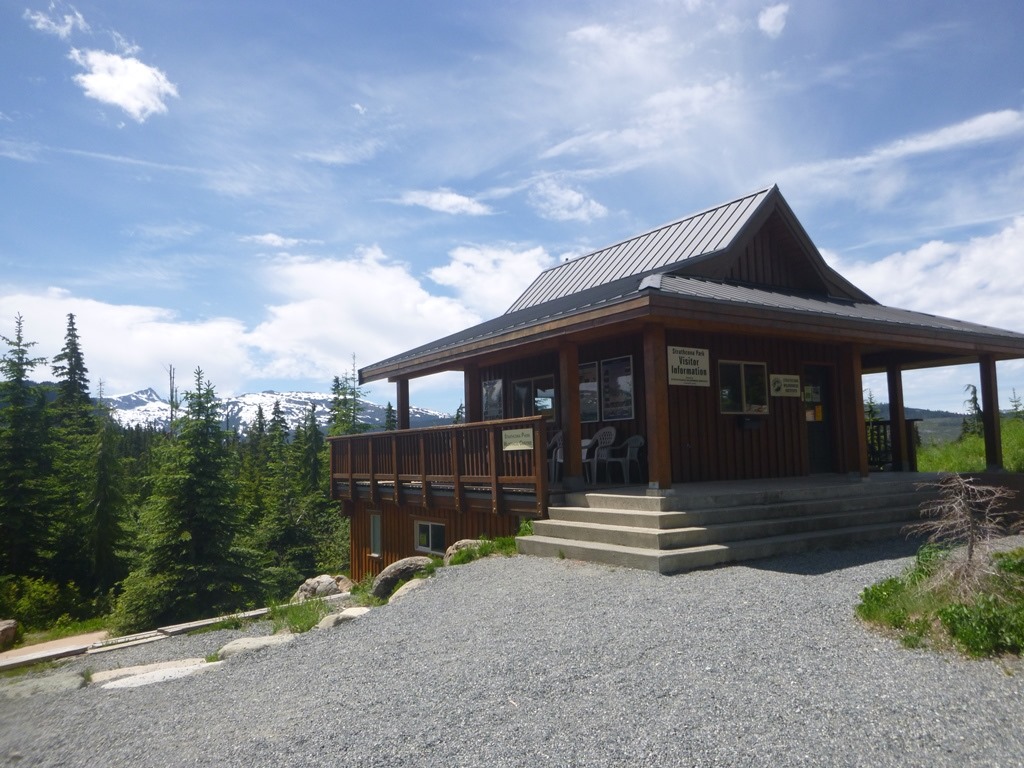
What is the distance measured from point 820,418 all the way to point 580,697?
11.7 meters

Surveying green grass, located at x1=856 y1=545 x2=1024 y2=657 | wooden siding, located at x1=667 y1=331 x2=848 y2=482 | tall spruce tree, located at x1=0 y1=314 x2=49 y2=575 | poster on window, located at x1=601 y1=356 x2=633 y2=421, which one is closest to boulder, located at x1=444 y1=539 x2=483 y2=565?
wooden siding, located at x1=667 y1=331 x2=848 y2=482

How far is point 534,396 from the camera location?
15211mm

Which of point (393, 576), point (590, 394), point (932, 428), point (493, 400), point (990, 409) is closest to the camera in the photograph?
point (393, 576)

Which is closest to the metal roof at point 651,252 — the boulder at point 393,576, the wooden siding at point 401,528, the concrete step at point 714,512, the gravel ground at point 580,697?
the concrete step at point 714,512

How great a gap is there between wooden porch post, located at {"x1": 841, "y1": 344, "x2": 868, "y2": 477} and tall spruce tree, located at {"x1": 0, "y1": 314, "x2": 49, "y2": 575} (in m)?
21.5

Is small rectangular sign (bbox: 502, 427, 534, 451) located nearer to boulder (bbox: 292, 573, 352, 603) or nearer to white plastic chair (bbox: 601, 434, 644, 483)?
white plastic chair (bbox: 601, 434, 644, 483)

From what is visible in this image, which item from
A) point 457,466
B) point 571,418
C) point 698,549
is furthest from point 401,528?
point 698,549

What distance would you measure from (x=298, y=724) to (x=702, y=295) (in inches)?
281

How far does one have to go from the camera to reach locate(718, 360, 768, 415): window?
1326cm

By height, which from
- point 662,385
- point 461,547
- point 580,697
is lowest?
point 580,697

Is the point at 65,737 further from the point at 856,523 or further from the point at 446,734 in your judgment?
the point at 856,523

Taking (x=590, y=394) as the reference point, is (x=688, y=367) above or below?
above

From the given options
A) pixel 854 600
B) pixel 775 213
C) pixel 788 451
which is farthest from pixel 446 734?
pixel 775 213

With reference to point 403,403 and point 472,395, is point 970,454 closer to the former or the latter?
point 472,395
